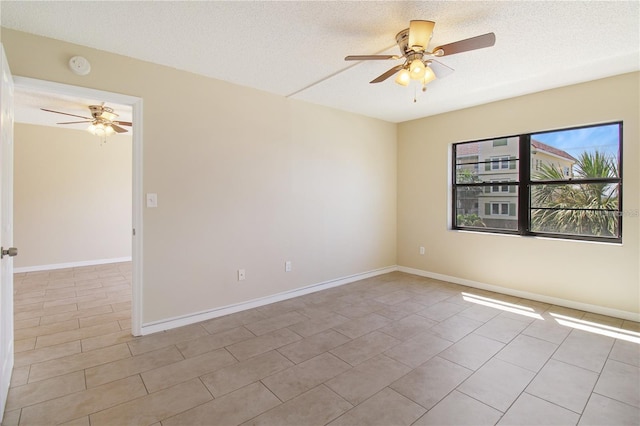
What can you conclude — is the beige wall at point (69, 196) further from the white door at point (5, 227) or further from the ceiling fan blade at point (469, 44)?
the ceiling fan blade at point (469, 44)

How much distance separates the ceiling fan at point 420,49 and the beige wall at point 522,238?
6.20 ft

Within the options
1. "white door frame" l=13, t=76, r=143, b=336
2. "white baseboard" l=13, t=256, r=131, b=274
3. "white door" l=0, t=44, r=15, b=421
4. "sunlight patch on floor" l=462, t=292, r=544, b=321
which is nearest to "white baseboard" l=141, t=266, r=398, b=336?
"white door frame" l=13, t=76, r=143, b=336

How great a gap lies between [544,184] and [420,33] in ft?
9.31

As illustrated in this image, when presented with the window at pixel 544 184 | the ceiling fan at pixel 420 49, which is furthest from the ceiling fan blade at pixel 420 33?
the window at pixel 544 184

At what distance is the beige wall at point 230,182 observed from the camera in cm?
286

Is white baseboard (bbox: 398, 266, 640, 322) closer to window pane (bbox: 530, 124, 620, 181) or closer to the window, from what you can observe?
the window

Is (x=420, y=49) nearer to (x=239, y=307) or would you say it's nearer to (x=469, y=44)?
(x=469, y=44)

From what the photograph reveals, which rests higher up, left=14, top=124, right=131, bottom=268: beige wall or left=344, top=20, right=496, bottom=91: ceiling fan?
left=344, top=20, right=496, bottom=91: ceiling fan

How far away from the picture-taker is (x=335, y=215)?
443 cm

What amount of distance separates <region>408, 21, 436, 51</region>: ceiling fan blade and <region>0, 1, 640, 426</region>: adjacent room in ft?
0.07

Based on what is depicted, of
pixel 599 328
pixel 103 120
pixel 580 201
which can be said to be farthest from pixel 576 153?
pixel 103 120

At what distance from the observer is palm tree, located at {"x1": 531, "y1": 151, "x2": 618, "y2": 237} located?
3389 mm

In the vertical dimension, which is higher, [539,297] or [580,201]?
[580,201]

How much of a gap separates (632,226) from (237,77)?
4336mm
